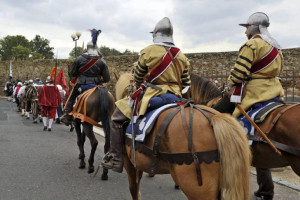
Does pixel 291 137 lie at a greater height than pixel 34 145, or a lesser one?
greater

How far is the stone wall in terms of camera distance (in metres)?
19.3

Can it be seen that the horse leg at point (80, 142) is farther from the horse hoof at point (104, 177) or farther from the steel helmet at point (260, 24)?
the steel helmet at point (260, 24)

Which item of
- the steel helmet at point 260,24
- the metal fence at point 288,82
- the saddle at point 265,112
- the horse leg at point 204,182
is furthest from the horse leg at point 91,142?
the horse leg at point 204,182

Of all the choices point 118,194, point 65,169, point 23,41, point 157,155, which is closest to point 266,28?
point 157,155

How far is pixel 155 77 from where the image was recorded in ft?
11.7

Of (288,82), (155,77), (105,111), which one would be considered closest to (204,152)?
(155,77)

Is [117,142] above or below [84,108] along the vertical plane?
below

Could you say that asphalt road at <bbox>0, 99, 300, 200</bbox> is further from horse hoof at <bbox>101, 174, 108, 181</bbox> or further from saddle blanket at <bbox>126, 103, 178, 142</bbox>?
saddle blanket at <bbox>126, 103, 178, 142</bbox>

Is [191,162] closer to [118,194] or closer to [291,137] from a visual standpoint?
[291,137]

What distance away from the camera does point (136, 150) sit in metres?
3.49

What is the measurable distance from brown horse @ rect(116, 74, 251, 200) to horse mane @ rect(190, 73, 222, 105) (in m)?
2.41

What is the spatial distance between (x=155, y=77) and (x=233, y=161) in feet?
4.52

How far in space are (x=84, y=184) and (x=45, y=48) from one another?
88.9 m

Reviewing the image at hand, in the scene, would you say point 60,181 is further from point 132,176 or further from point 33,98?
point 33,98
